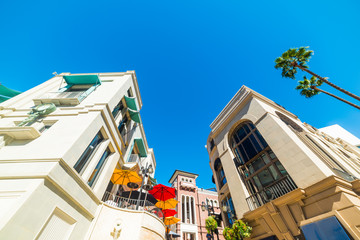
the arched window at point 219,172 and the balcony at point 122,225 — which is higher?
the arched window at point 219,172

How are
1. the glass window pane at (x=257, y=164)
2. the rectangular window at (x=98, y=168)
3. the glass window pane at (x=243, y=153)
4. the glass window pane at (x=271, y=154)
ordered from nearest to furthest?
the rectangular window at (x=98, y=168)
the glass window pane at (x=271, y=154)
the glass window pane at (x=257, y=164)
the glass window pane at (x=243, y=153)

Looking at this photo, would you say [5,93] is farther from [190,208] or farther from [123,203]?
[190,208]

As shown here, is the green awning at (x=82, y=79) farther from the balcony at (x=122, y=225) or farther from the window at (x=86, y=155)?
the balcony at (x=122, y=225)

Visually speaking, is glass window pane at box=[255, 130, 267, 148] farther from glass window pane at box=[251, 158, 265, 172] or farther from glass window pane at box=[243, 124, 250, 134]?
glass window pane at box=[251, 158, 265, 172]

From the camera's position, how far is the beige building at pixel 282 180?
6512 mm

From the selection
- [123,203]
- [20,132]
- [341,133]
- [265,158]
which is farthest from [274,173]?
[341,133]

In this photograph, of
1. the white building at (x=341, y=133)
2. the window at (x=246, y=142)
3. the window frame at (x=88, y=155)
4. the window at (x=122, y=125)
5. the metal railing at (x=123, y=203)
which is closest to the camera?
the window frame at (x=88, y=155)

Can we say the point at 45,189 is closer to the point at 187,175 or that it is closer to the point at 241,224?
the point at 241,224

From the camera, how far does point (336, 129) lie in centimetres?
3306

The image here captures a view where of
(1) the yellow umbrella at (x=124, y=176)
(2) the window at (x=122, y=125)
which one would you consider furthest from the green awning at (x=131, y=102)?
(1) the yellow umbrella at (x=124, y=176)

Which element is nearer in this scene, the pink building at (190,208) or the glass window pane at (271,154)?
the glass window pane at (271,154)

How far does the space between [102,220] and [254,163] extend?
11.9 m

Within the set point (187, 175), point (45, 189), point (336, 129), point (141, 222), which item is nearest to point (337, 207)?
point (141, 222)

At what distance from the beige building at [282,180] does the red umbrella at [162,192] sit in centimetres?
546
